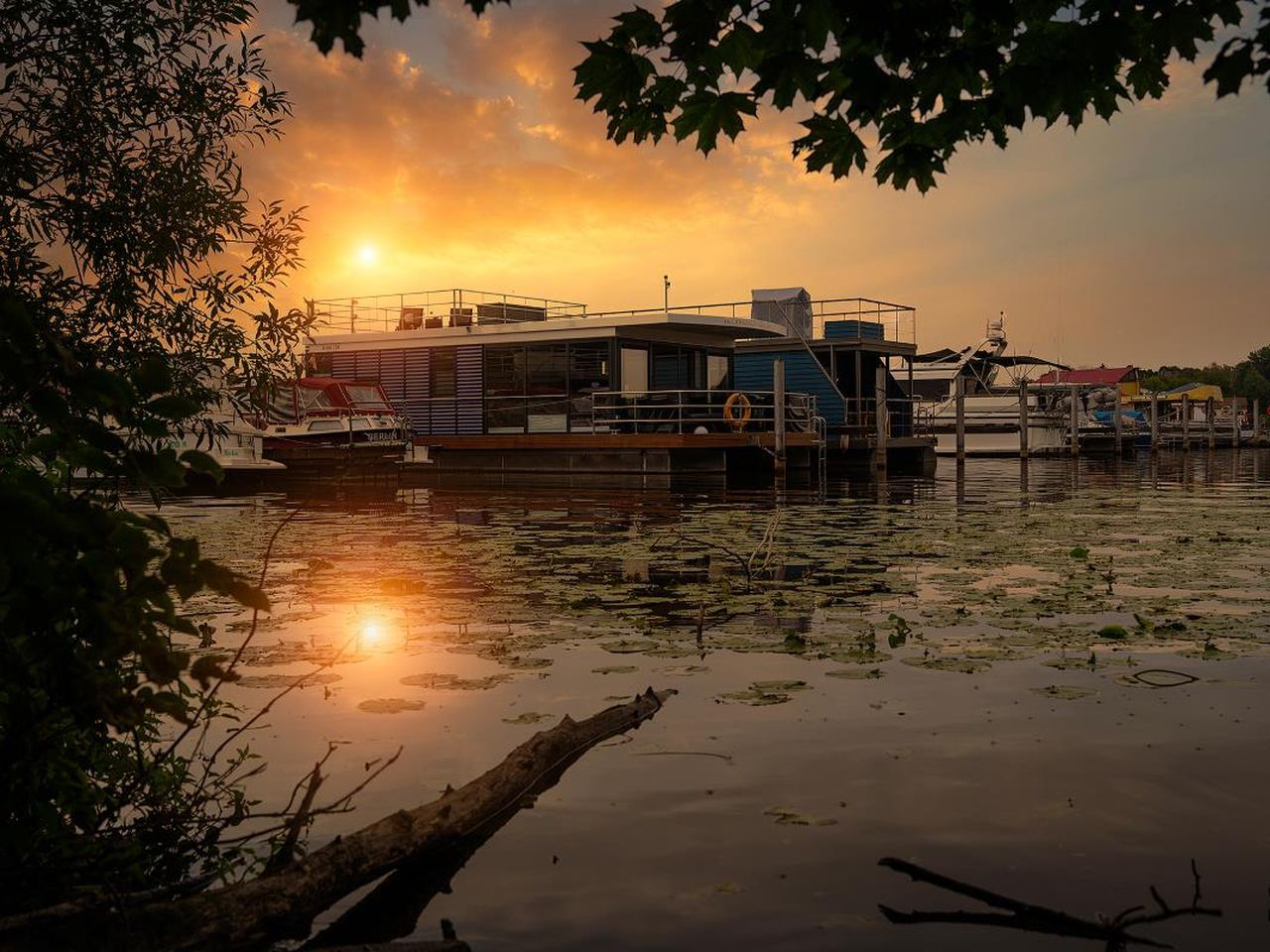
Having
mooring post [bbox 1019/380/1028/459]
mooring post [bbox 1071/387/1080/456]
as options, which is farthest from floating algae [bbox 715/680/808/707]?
mooring post [bbox 1071/387/1080/456]

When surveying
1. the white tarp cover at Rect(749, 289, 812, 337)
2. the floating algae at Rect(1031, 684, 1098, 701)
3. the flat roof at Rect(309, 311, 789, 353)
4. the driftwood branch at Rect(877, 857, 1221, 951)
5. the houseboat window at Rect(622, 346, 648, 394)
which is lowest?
the driftwood branch at Rect(877, 857, 1221, 951)

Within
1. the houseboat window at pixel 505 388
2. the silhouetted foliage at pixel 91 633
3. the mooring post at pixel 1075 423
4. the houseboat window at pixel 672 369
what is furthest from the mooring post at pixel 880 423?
the silhouetted foliage at pixel 91 633

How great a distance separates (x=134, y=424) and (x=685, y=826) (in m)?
2.04

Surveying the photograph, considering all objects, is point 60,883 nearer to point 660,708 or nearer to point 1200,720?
point 660,708

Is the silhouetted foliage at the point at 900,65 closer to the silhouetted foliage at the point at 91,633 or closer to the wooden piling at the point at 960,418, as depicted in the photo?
the silhouetted foliage at the point at 91,633

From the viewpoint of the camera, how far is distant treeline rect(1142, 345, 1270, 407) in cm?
14012

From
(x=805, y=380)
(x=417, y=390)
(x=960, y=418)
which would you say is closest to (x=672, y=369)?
(x=417, y=390)

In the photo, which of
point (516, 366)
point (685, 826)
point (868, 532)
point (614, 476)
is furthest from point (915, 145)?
point (516, 366)

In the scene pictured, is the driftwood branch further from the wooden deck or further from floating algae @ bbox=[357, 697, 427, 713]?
the wooden deck

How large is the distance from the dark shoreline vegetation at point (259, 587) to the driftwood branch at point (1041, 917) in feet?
0.12

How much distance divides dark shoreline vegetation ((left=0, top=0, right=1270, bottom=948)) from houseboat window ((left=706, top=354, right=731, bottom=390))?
18.5 m

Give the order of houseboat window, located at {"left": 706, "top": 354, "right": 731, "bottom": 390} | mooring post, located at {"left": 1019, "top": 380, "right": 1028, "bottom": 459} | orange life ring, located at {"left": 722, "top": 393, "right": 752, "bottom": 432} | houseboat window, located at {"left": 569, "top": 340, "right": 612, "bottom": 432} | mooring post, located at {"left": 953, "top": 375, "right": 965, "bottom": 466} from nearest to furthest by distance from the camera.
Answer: orange life ring, located at {"left": 722, "top": 393, "right": 752, "bottom": 432}, houseboat window, located at {"left": 569, "top": 340, "right": 612, "bottom": 432}, houseboat window, located at {"left": 706, "top": 354, "right": 731, "bottom": 390}, mooring post, located at {"left": 953, "top": 375, "right": 965, "bottom": 466}, mooring post, located at {"left": 1019, "top": 380, "right": 1028, "bottom": 459}

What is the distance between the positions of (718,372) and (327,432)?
10.5 meters

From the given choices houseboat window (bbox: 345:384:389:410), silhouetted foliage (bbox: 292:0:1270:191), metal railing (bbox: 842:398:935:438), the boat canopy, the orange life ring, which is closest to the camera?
silhouetted foliage (bbox: 292:0:1270:191)
